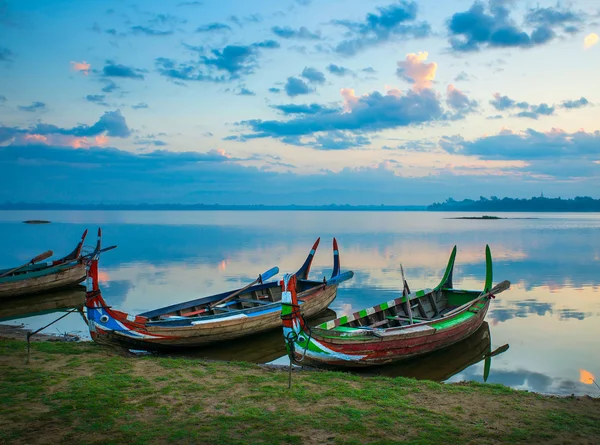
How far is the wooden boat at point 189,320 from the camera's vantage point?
11.3 meters

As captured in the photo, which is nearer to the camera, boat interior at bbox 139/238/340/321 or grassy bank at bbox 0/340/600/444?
grassy bank at bbox 0/340/600/444

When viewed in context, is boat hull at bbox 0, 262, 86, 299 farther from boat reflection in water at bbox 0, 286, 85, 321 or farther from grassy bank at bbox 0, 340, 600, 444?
grassy bank at bbox 0, 340, 600, 444

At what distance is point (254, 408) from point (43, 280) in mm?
18366

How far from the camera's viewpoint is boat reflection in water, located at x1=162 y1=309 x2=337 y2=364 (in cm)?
1277

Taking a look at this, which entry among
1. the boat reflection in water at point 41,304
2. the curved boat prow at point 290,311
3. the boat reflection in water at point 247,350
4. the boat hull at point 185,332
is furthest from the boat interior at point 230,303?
the boat reflection in water at point 41,304

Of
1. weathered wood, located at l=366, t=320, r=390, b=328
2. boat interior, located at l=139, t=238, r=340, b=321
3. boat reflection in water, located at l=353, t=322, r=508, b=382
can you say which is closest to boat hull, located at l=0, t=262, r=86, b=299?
boat interior, located at l=139, t=238, r=340, b=321

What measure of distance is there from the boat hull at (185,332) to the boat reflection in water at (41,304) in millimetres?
6940

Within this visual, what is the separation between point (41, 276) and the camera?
21594 mm

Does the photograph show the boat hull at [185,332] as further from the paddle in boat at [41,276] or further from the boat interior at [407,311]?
the paddle in boat at [41,276]

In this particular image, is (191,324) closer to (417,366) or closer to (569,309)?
(417,366)

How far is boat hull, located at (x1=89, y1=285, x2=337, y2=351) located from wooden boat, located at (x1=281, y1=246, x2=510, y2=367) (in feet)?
10.6

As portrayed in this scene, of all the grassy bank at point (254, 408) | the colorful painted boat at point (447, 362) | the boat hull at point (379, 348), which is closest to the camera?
the grassy bank at point (254, 408)

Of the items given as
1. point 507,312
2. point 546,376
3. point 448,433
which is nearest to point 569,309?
point 507,312

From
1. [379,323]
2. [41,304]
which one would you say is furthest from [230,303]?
[41,304]
